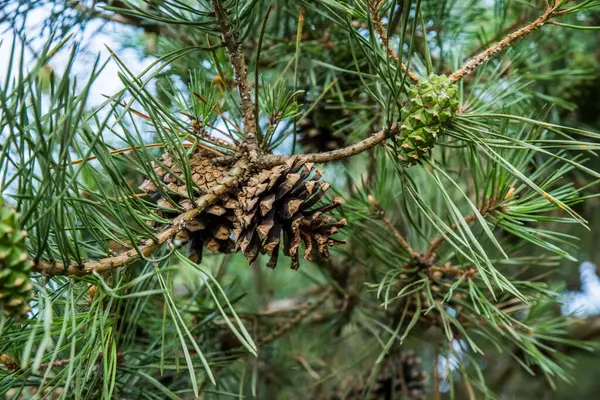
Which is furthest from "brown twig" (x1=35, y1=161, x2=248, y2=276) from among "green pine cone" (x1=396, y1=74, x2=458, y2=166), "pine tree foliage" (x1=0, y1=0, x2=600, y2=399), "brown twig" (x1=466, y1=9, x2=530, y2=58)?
"brown twig" (x1=466, y1=9, x2=530, y2=58)

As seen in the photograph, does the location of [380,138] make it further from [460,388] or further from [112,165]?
[460,388]

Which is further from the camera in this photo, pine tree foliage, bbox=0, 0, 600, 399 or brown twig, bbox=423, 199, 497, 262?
brown twig, bbox=423, 199, 497, 262

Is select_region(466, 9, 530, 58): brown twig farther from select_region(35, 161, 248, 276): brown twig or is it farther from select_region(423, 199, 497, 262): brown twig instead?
select_region(35, 161, 248, 276): brown twig

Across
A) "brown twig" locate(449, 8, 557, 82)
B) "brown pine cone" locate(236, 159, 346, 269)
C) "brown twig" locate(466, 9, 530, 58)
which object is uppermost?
"brown twig" locate(466, 9, 530, 58)

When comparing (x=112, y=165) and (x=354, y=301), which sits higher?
(x=112, y=165)

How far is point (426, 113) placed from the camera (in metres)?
0.50

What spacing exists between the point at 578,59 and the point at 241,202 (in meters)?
0.85

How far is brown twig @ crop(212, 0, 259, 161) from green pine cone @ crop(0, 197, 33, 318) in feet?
0.71

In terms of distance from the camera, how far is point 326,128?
88 centimetres

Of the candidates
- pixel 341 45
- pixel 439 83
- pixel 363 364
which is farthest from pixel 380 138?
pixel 363 364

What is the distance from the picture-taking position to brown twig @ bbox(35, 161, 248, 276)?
0.44 m

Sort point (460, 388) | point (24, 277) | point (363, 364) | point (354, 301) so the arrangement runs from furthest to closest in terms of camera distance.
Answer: point (460, 388) → point (363, 364) → point (354, 301) → point (24, 277)

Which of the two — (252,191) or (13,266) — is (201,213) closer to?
(252,191)

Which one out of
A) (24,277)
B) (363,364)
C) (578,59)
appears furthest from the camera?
(363,364)
